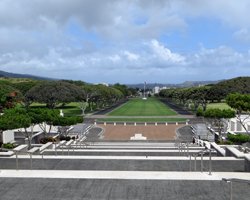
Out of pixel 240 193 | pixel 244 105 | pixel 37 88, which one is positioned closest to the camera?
pixel 240 193

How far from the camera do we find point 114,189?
41.5ft

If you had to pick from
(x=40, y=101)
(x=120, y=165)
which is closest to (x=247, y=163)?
(x=120, y=165)

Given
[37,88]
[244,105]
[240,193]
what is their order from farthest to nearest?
[37,88]
[244,105]
[240,193]

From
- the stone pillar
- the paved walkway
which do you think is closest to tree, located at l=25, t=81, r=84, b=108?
the paved walkway

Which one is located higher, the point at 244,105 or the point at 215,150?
the point at 244,105

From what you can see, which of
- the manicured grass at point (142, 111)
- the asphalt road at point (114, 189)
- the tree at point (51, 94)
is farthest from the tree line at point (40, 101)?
the asphalt road at point (114, 189)

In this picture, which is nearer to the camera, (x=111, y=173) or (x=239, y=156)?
(x=111, y=173)

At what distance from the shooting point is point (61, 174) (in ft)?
47.9

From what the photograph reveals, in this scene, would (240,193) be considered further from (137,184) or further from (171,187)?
(137,184)

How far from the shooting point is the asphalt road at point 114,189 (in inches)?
468

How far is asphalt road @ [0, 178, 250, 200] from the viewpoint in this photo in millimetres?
11883

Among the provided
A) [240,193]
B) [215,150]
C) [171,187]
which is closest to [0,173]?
[171,187]

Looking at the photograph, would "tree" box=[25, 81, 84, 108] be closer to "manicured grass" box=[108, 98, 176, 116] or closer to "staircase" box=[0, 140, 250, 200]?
"manicured grass" box=[108, 98, 176, 116]

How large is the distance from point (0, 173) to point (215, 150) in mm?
14359
